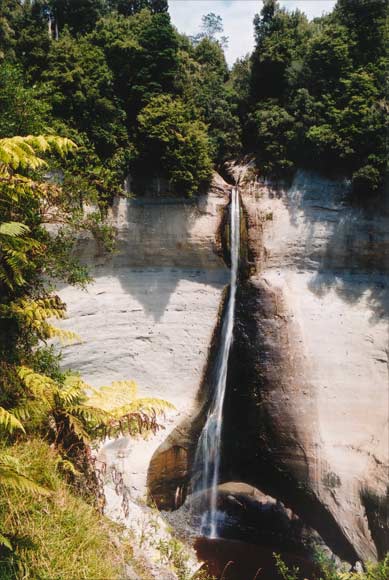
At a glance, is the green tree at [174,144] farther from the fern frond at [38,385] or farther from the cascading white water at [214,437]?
the fern frond at [38,385]

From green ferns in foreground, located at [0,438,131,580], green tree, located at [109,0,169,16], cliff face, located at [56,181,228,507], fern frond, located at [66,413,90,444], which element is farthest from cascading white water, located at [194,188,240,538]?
green tree, located at [109,0,169,16]

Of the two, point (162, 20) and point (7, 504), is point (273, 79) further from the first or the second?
point (7, 504)

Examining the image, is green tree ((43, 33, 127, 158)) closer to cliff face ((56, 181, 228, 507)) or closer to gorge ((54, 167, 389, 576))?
cliff face ((56, 181, 228, 507))

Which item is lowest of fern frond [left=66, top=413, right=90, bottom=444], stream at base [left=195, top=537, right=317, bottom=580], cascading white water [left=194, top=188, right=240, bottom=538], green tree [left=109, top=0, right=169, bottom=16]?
stream at base [left=195, top=537, right=317, bottom=580]

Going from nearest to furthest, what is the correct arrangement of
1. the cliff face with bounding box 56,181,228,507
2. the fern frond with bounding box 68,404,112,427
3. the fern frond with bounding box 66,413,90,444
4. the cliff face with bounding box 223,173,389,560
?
the fern frond with bounding box 66,413,90,444 < the fern frond with bounding box 68,404,112,427 < the cliff face with bounding box 223,173,389,560 < the cliff face with bounding box 56,181,228,507

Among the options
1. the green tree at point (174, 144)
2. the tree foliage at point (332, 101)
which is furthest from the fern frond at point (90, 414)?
the tree foliage at point (332, 101)

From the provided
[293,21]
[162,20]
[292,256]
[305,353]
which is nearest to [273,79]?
[293,21]

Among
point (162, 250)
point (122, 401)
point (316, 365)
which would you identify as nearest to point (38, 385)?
point (122, 401)
